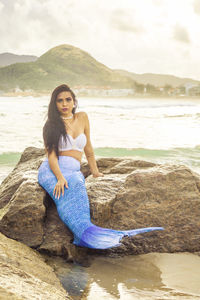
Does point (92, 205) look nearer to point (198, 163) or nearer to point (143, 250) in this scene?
point (143, 250)

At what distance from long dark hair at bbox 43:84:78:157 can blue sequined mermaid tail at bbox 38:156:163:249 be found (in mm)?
174

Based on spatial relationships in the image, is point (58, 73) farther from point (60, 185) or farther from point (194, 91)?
point (60, 185)

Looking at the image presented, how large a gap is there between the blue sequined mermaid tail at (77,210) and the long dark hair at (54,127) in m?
0.17

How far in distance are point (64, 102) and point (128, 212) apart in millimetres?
1363

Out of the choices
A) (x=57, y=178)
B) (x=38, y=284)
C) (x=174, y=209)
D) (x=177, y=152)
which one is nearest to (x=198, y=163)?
(x=177, y=152)

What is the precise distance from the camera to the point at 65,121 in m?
3.87

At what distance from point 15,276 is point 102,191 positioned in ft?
5.89

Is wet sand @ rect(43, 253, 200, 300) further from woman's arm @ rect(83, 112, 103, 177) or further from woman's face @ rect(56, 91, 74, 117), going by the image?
woman's face @ rect(56, 91, 74, 117)

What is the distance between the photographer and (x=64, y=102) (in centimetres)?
382

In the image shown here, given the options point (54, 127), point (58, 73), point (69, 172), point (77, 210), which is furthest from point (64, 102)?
point (58, 73)

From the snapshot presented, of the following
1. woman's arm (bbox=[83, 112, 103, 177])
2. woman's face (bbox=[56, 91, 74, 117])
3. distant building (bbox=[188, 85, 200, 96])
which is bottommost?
woman's arm (bbox=[83, 112, 103, 177])

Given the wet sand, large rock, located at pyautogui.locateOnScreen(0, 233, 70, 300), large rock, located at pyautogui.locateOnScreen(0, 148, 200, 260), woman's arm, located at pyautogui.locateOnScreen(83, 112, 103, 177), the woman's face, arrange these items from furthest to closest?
woman's arm, located at pyautogui.locateOnScreen(83, 112, 103, 177)
the woman's face
large rock, located at pyautogui.locateOnScreen(0, 148, 200, 260)
the wet sand
large rock, located at pyautogui.locateOnScreen(0, 233, 70, 300)

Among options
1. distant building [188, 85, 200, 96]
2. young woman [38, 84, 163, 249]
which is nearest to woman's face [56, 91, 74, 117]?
young woman [38, 84, 163, 249]

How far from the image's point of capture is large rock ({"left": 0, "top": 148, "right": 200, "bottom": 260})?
136 inches
